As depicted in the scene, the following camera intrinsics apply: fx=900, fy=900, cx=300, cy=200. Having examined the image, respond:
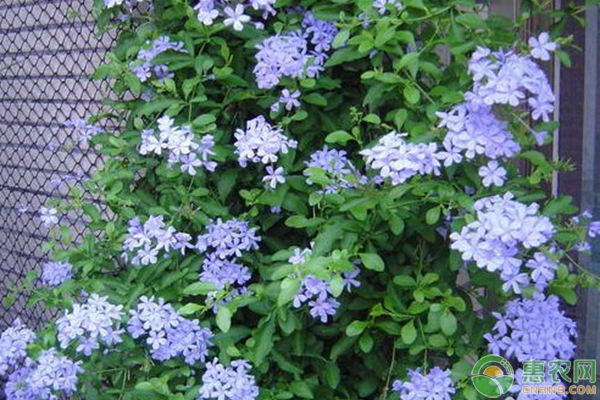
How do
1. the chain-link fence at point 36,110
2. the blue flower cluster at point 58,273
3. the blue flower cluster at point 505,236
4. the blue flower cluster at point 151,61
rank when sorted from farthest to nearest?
the chain-link fence at point 36,110, the blue flower cluster at point 58,273, the blue flower cluster at point 151,61, the blue flower cluster at point 505,236

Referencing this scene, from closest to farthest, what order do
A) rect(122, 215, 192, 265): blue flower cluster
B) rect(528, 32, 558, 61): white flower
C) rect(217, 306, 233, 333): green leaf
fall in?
rect(528, 32, 558, 61): white flower → rect(217, 306, 233, 333): green leaf → rect(122, 215, 192, 265): blue flower cluster

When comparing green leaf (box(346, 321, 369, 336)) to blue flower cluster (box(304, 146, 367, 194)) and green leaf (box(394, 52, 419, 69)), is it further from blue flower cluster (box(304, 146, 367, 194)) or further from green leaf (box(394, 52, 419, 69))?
green leaf (box(394, 52, 419, 69))

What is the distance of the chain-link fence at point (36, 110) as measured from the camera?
3.42 metres

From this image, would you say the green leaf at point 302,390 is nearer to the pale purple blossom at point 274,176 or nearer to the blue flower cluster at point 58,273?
the pale purple blossom at point 274,176

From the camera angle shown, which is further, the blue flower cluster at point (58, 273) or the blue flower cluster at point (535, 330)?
the blue flower cluster at point (58, 273)

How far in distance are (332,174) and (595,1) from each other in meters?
0.74

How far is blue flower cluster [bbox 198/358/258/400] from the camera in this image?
2.12m

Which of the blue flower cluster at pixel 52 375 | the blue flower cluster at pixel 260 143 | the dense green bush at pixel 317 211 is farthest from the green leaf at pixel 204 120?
the blue flower cluster at pixel 52 375

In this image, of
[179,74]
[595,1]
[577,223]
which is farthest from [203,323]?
[595,1]

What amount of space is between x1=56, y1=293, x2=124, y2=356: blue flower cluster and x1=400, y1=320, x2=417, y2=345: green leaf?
0.70 metres

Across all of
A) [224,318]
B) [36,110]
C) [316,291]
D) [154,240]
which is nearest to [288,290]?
[316,291]

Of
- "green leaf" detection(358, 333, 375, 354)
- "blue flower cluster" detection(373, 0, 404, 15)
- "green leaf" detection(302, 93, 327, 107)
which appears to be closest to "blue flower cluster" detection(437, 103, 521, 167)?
"blue flower cluster" detection(373, 0, 404, 15)

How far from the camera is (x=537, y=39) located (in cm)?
200

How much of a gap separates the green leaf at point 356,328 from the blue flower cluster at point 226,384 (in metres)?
0.26
